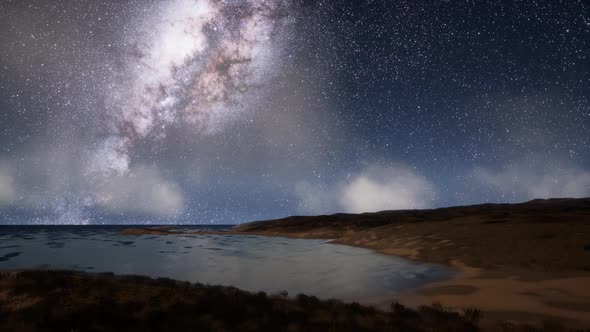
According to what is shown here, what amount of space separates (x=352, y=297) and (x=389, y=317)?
4.69 metres

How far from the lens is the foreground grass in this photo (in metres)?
9.59

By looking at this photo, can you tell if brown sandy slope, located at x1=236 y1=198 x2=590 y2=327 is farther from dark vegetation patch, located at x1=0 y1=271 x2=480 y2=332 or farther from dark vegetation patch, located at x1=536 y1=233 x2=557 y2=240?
dark vegetation patch, located at x1=0 y1=271 x2=480 y2=332

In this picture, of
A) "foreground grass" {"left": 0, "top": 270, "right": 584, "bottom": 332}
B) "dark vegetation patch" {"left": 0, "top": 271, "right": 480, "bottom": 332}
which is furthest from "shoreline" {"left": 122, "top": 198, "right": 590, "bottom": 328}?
"dark vegetation patch" {"left": 0, "top": 271, "right": 480, "bottom": 332}

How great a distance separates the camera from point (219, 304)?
1162 centimetres

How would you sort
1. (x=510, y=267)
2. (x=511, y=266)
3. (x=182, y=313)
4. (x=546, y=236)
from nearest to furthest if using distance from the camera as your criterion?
(x=182, y=313)
(x=510, y=267)
(x=511, y=266)
(x=546, y=236)

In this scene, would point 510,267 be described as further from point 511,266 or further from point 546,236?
point 546,236

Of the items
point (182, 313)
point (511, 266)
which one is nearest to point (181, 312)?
point (182, 313)

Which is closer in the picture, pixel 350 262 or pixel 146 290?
pixel 146 290

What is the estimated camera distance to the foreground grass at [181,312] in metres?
9.59

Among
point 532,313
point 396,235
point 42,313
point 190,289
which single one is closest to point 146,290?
point 190,289

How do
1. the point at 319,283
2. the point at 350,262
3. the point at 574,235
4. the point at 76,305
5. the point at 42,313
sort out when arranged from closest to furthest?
the point at 42,313 → the point at 76,305 → the point at 319,283 → the point at 574,235 → the point at 350,262

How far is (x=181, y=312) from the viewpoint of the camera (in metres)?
10.6

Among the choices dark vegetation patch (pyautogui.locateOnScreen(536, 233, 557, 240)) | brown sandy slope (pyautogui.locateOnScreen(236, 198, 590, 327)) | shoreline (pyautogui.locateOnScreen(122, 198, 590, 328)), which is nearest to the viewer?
shoreline (pyautogui.locateOnScreen(122, 198, 590, 328))

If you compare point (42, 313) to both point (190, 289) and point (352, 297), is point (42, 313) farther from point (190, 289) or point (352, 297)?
point (352, 297)
